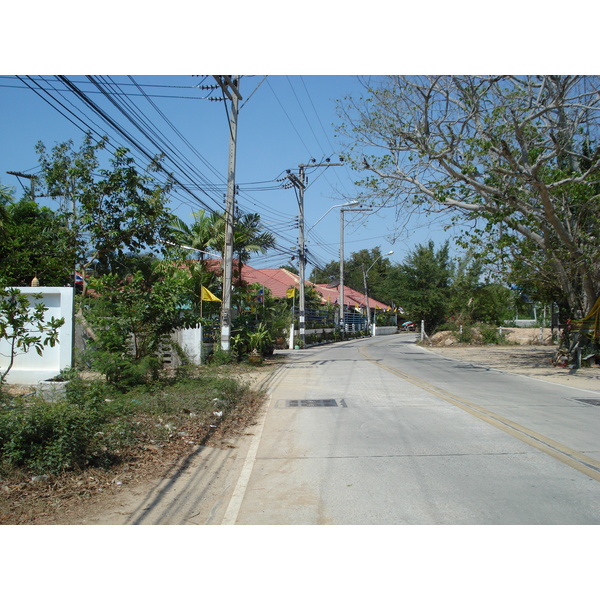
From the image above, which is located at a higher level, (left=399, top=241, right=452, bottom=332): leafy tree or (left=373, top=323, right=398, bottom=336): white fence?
(left=399, top=241, right=452, bottom=332): leafy tree

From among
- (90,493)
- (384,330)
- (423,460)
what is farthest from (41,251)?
(384,330)

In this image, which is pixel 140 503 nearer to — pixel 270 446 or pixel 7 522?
pixel 7 522

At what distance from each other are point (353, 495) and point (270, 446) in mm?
2687

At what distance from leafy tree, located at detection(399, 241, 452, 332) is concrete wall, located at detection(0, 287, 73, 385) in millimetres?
35524

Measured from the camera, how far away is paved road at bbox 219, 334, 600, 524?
5.25 metres

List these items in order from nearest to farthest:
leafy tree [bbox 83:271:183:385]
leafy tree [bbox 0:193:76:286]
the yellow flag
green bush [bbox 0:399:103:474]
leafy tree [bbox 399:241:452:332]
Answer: green bush [bbox 0:399:103:474] < leafy tree [bbox 83:271:183:385] < leafy tree [bbox 0:193:76:286] < the yellow flag < leafy tree [bbox 399:241:452:332]

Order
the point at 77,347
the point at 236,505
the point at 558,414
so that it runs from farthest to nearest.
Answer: the point at 77,347 < the point at 558,414 < the point at 236,505

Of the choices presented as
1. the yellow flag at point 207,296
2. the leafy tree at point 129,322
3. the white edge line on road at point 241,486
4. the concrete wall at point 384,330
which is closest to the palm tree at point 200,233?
the yellow flag at point 207,296

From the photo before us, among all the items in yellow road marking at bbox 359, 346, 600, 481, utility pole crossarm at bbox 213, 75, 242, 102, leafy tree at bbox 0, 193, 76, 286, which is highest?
utility pole crossarm at bbox 213, 75, 242, 102

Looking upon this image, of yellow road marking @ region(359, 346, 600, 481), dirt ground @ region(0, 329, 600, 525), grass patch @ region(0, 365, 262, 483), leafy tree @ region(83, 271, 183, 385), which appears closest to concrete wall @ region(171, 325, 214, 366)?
leafy tree @ region(83, 271, 183, 385)

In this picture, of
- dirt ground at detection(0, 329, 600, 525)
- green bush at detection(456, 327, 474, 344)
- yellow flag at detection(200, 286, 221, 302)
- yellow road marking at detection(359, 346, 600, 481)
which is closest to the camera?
dirt ground at detection(0, 329, 600, 525)

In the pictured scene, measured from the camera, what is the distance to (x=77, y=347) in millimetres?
15328

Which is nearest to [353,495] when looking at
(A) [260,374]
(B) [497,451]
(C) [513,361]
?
(B) [497,451]

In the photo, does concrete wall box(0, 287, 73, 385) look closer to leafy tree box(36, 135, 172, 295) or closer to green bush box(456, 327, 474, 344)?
leafy tree box(36, 135, 172, 295)
